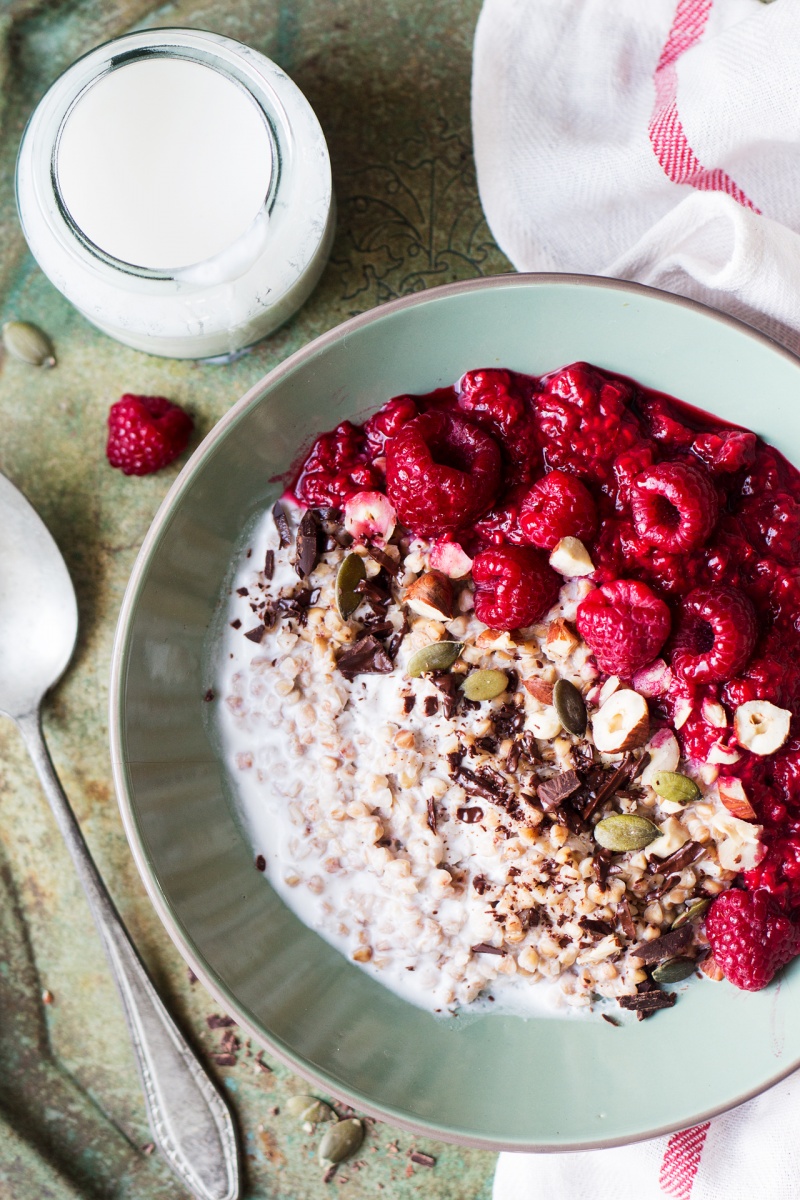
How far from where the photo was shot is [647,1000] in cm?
120

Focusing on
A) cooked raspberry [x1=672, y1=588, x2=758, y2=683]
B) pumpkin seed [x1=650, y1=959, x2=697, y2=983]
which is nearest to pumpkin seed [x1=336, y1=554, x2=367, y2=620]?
cooked raspberry [x1=672, y1=588, x2=758, y2=683]

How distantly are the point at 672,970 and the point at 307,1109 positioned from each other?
1.79ft

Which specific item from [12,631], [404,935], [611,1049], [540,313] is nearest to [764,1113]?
[611,1049]

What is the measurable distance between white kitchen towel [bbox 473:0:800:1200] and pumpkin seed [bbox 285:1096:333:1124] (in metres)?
0.26

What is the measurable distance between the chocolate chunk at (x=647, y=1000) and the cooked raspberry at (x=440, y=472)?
2.09ft

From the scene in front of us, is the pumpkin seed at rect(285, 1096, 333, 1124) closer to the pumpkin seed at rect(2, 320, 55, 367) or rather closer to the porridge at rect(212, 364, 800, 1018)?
the porridge at rect(212, 364, 800, 1018)

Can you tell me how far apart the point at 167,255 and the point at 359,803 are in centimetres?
73

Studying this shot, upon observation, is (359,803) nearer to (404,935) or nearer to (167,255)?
(404,935)

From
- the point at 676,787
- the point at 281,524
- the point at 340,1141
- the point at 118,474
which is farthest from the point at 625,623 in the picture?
the point at 340,1141

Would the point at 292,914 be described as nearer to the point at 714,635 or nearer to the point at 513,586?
the point at 513,586

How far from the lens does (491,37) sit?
1.25 metres

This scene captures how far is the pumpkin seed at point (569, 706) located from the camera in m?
1.15

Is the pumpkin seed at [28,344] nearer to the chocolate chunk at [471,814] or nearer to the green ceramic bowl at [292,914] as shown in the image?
the green ceramic bowl at [292,914]

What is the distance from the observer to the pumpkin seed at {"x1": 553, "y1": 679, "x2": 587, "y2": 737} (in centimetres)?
115
